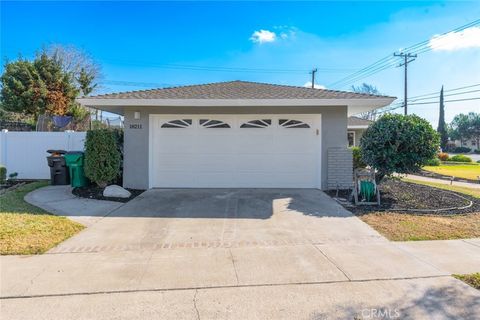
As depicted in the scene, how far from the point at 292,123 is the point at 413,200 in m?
3.73

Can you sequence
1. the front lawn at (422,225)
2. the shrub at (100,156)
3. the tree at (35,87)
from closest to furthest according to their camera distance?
the front lawn at (422,225)
the shrub at (100,156)
the tree at (35,87)

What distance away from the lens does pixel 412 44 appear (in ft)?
79.4

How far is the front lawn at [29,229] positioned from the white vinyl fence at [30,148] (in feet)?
14.2

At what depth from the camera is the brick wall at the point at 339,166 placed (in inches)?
362

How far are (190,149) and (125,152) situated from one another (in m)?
1.89

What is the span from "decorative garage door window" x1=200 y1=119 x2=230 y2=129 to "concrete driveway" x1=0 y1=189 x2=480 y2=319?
3903mm

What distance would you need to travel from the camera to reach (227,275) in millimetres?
3650

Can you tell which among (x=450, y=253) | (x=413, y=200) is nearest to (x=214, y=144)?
(x=413, y=200)

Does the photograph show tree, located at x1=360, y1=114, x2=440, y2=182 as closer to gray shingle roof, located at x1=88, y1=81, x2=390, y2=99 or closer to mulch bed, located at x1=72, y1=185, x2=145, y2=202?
gray shingle roof, located at x1=88, y1=81, x2=390, y2=99

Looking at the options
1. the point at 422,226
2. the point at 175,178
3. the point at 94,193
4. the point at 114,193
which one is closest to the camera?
the point at 422,226

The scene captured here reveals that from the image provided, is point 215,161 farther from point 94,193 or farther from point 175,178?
point 94,193

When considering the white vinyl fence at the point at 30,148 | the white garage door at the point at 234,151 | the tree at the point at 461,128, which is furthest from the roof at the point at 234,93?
the tree at the point at 461,128

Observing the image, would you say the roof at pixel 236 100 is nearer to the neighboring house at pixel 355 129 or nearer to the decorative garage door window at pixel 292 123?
the decorative garage door window at pixel 292 123

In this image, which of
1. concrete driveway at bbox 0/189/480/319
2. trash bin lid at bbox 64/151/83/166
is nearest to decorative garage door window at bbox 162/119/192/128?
trash bin lid at bbox 64/151/83/166
